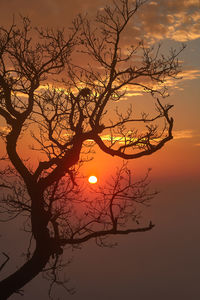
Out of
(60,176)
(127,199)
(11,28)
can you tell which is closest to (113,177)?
(127,199)

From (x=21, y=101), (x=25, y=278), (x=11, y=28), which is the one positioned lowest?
(x=25, y=278)

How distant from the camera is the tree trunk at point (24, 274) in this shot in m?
10.1

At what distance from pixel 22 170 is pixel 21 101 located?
196 centimetres

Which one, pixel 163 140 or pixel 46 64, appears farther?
pixel 46 64

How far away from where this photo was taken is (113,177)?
1077cm

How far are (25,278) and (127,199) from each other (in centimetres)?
338

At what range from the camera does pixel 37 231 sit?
10445 millimetres

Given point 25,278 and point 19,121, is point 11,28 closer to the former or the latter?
point 19,121

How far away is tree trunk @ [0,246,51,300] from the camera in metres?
10.1

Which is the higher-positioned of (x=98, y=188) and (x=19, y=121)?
(x=19, y=121)

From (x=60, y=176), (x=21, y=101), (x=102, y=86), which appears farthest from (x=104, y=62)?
(x=60, y=176)

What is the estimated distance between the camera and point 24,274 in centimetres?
1023

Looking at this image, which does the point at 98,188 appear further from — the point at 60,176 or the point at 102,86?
the point at 102,86

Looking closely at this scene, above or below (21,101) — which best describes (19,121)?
below
